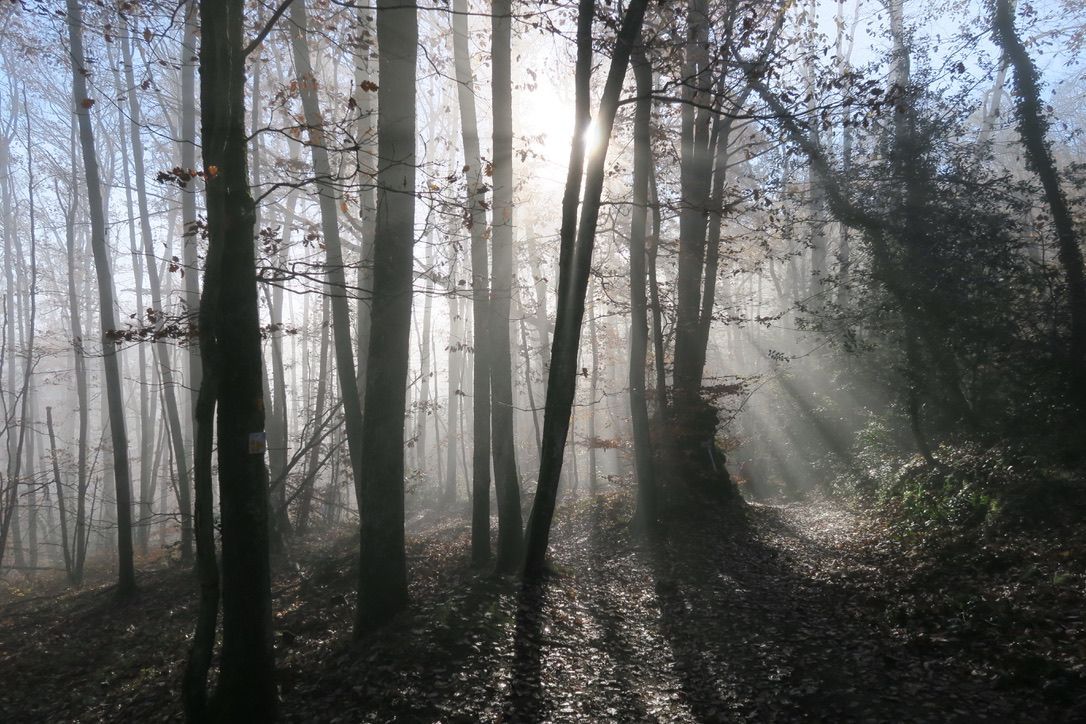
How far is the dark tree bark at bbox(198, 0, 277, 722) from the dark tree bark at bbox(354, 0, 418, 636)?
6.18 ft

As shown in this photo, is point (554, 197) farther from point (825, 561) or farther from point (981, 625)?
point (981, 625)

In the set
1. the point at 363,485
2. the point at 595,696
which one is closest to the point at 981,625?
the point at 595,696

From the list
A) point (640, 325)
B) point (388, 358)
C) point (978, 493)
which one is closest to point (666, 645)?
point (388, 358)

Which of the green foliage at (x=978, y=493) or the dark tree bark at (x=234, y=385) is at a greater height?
the dark tree bark at (x=234, y=385)

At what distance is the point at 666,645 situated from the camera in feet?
23.4

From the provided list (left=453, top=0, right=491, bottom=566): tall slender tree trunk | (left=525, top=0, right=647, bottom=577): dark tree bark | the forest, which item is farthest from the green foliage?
(left=453, top=0, right=491, bottom=566): tall slender tree trunk

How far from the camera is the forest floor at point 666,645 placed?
5.45 meters

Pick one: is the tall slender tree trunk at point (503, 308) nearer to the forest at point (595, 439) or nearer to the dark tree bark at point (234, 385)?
the forest at point (595, 439)

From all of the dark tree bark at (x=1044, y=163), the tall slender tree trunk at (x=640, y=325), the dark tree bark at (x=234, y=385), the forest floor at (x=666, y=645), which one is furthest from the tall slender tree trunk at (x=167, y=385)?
the dark tree bark at (x=1044, y=163)

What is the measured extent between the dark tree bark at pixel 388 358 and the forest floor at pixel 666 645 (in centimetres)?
54

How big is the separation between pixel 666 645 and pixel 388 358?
4334mm

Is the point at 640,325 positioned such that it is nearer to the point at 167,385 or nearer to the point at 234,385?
the point at 234,385

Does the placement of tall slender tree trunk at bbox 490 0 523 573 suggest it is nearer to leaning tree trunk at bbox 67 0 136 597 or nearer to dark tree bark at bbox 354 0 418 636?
dark tree bark at bbox 354 0 418 636

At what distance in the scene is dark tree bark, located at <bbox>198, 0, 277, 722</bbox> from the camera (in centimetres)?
535
